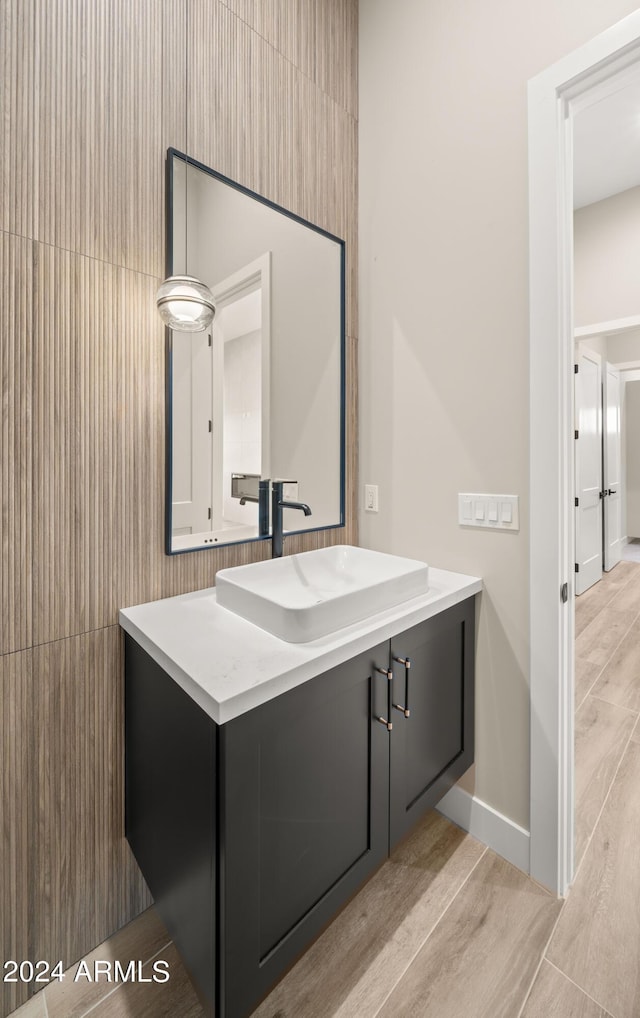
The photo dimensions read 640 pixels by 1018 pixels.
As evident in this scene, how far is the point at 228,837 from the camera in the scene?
2.63 ft

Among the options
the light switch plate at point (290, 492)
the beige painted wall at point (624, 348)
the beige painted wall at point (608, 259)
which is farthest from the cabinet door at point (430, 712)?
the beige painted wall at point (624, 348)

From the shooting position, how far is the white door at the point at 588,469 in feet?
12.7

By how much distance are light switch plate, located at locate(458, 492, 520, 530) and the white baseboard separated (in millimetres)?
910

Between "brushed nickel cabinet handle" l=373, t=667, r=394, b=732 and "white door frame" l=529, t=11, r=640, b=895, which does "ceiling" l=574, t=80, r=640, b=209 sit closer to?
"white door frame" l=529, t=11, r=640, b=895

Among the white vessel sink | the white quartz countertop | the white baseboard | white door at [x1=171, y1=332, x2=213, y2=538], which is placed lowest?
the white baseboard

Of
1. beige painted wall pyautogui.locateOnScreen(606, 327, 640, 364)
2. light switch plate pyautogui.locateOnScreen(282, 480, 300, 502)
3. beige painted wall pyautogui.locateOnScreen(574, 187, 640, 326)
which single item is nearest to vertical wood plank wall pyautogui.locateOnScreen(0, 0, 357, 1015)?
light switch plate pyautogui.locateOnScreen(282, 480, 300, 502)

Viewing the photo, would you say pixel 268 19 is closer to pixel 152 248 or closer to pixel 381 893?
pixel 152 248

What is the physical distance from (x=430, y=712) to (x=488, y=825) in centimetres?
52

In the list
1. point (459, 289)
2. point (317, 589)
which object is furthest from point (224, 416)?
point (459, 289)

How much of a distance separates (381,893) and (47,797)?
3.14 feet

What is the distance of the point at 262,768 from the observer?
86cm

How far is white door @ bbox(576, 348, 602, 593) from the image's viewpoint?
12.7 feet

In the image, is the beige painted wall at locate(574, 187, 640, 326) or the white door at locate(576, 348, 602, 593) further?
the white door at locate(576, 348, 602, 593)

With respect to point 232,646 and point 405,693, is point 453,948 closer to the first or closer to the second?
point 405,693
